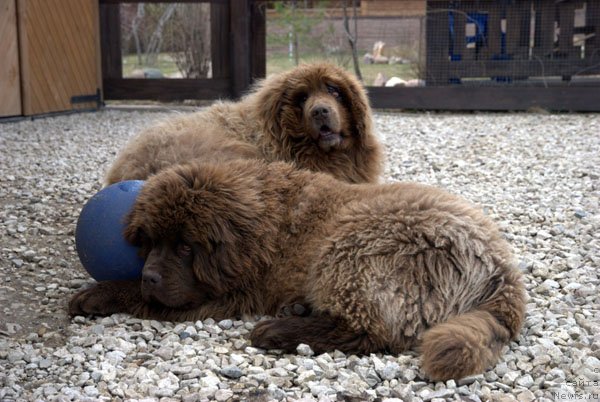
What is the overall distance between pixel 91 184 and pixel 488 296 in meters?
5.01

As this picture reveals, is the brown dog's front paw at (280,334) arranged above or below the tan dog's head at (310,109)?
below

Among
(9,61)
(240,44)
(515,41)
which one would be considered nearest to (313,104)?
(9,61)

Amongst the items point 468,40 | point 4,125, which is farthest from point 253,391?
point 468,40

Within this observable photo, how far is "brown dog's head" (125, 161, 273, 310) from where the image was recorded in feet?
12.8

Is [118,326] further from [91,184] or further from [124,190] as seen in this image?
[91,184]

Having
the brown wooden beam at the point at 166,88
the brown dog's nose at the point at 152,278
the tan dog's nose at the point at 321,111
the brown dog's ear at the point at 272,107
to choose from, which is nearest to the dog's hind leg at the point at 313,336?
the brown dog's nose at the point at 152,278

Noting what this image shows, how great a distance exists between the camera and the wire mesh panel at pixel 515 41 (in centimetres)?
1285

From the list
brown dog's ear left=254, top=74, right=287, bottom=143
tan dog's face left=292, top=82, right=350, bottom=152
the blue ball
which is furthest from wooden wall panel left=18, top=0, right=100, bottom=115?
the blue ball

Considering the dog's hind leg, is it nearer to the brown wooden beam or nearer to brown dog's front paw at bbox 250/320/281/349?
brown dog's front paw at bbox 250/320/281/349

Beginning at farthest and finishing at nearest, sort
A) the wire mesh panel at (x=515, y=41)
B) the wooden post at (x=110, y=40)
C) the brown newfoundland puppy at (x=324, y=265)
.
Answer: the wooden post at (x=110, y=40)
the wire mesh panel at (x=515, y=41)
the brown newfoundland puppy at (x=324, y=265)

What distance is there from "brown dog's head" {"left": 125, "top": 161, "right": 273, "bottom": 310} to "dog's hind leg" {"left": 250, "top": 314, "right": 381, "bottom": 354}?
43 centimetres

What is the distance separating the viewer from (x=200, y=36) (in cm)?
1369

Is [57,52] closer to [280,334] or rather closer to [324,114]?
[324,114]

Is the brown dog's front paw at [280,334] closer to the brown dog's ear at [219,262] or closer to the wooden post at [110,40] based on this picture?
the brown dog's ear at [219,262]
